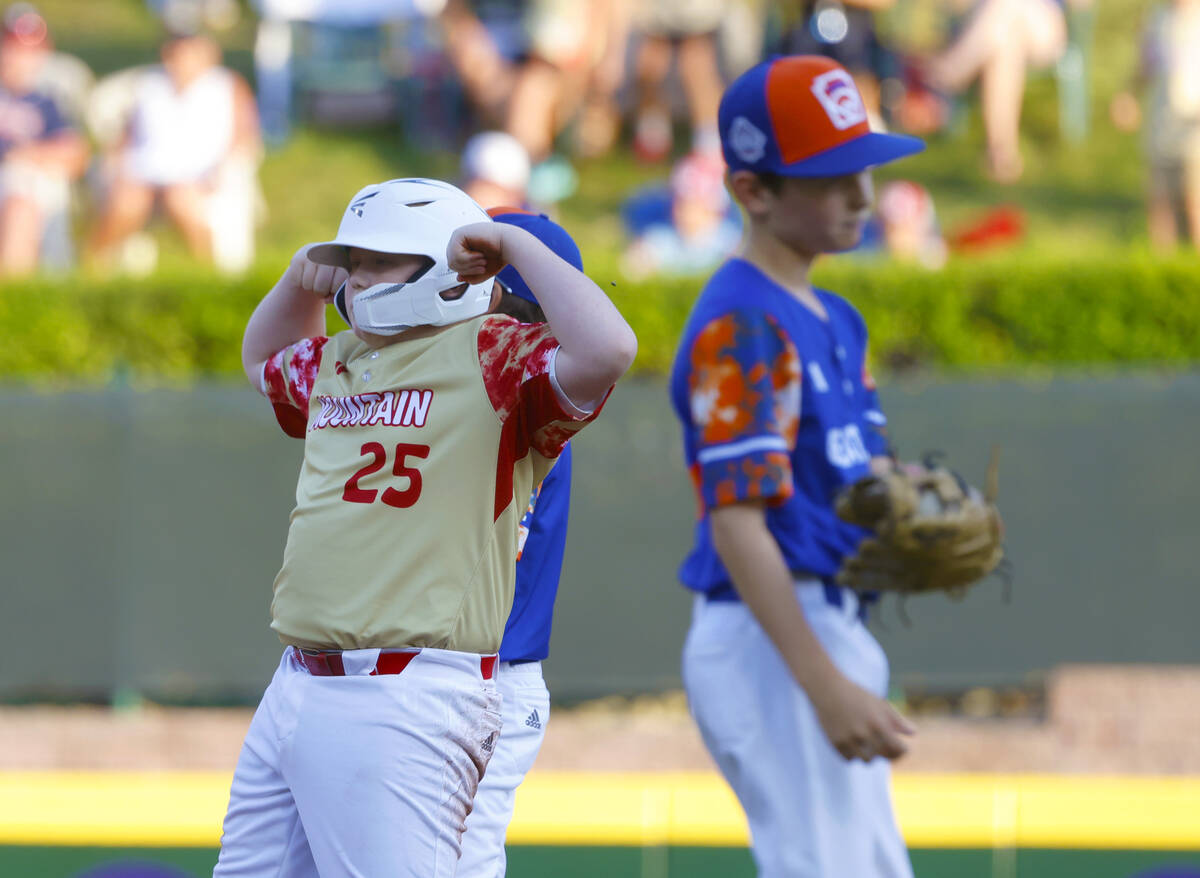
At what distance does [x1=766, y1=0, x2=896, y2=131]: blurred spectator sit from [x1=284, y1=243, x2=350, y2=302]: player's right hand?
7.92 m

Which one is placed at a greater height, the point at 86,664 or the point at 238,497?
the point at 238,497

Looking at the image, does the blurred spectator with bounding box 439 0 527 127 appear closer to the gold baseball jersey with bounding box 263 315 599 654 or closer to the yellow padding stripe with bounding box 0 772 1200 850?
the yellow padding stripe with bounding box 0 772 1200 850

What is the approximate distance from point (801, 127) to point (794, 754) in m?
1.21

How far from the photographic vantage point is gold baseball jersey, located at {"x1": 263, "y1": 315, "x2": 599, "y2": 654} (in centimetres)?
256

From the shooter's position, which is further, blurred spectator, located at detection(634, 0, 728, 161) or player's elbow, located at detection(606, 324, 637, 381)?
blurred spectator, located at detection(634, 0, 728, 161)

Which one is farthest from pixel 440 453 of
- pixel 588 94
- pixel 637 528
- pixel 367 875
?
pixel 588 94

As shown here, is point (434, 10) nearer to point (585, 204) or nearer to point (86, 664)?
point (585, 204)

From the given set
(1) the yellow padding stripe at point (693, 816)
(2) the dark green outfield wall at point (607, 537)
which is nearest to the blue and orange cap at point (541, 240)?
(1) the yellow padding stripe at point (693, 816)

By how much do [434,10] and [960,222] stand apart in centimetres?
466

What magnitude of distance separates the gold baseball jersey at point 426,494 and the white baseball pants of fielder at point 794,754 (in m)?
0.54

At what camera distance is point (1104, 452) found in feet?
22.7

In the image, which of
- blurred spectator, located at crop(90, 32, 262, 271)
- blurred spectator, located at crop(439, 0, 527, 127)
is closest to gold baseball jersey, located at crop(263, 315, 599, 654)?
blurred spectator, located at crop(90, 32, 262, 271)

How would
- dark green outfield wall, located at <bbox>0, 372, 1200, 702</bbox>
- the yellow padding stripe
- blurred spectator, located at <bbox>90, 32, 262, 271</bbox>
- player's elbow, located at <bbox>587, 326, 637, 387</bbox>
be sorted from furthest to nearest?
blurred spectator, located at <bbox>90, 32, 262, 271</bbox> < dark green outfield wall, located at <bbox>0, 372, 1200, 702</bbox> < the yellow padding stripe < player's elbow, located at <bbox>587, 326, 637, 387</bbox>

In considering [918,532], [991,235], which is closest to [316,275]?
[918,532]
